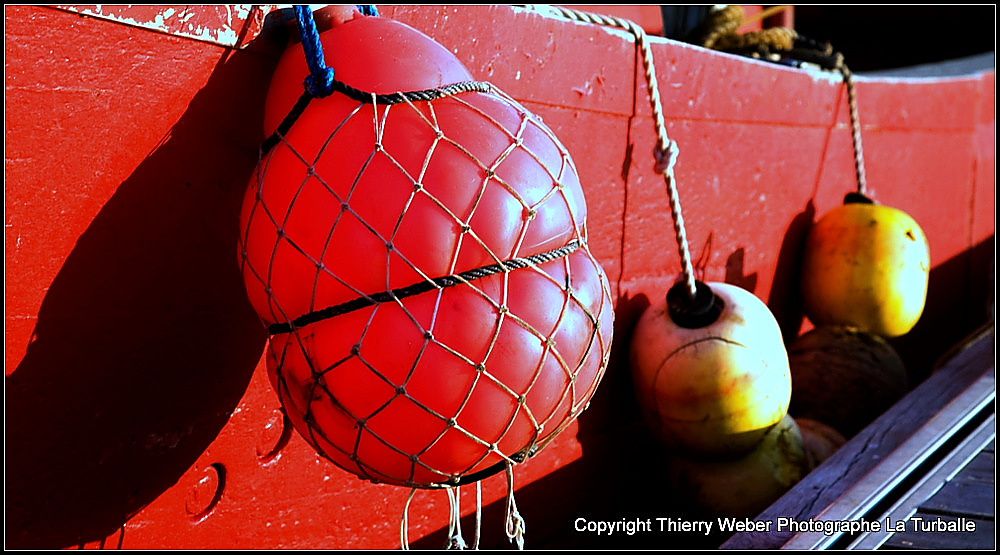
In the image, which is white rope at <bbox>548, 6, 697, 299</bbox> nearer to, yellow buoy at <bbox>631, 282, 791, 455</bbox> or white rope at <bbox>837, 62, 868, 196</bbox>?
yellow buoy at <bbox>631, 282, 791, 455</bbox>

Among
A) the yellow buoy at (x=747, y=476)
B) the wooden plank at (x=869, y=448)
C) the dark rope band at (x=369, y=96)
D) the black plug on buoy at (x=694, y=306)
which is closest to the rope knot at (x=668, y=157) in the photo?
the black plug on buoy at (x=694, y=306)

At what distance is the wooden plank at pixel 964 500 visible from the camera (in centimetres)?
198

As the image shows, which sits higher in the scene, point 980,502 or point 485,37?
point 485,37

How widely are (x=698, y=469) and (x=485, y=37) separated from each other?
1.24m

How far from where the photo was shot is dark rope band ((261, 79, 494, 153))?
1.39 meters

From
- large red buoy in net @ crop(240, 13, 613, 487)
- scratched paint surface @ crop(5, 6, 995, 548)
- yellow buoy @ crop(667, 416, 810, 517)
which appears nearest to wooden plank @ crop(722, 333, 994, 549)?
yellow buoy @ crop(667, 416, 810, 517)

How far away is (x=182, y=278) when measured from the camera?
155 cm

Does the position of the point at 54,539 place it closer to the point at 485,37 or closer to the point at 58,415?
the point at 58,415

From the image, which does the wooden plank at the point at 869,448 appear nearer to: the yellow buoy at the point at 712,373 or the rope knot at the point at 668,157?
the yellow buoy at the point at 712,373

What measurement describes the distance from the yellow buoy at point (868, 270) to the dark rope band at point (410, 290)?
2038 mm

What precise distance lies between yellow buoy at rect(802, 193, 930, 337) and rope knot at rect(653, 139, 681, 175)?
1.03m

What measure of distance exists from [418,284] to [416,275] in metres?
0.01

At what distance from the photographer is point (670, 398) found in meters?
2.31

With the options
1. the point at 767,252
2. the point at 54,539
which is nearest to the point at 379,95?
the point at 54,539
